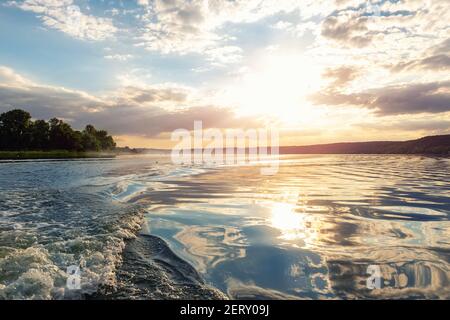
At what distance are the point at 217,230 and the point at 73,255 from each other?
12.1 feet

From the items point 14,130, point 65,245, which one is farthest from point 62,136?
point 65,245

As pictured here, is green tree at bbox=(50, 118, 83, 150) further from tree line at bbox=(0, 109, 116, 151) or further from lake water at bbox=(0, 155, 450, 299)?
lake water at bbox=(0, 155, 450, 299)

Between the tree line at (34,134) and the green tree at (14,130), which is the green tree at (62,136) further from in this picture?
the green tree at (14,130)

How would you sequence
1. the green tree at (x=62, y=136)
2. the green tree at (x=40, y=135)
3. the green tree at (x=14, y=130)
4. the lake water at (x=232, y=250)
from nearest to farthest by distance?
the lake water at (x=232, y=250) → the green tree at (x=14, y=130) → the green tree at (x=40, y=135) → the green tree at (x=62, y=136)

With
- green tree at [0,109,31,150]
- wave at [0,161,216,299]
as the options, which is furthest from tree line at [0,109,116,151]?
wave at [0,161,216,299]

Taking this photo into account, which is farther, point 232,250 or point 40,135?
point 40,135

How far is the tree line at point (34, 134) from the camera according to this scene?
104938 mm

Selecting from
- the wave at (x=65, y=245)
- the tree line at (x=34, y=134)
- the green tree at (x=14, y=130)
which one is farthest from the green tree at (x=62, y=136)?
the wave at (x=65, y=245)

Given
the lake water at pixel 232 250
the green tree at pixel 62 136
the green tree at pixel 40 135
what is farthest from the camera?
the green tree at pixel 62 136

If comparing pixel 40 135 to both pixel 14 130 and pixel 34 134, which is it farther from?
pixel 14 130

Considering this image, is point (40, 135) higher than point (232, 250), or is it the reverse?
point (40, 135)

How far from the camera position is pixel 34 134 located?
10738 cm
